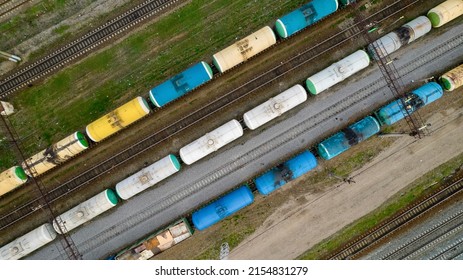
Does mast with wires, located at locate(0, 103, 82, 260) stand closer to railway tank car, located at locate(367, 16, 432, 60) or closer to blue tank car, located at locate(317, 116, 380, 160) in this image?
blue tank car, located at locate(317, 116, 380, 160)

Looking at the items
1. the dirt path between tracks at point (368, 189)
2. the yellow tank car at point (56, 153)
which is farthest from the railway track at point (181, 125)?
the dirt path between tracks at point (368, 189)

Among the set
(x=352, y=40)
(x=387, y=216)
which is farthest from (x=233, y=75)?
(x=387, y=216)

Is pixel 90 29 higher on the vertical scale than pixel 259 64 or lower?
higher

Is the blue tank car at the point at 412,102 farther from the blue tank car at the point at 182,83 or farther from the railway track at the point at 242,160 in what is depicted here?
the blue tank car at the point at 182,83

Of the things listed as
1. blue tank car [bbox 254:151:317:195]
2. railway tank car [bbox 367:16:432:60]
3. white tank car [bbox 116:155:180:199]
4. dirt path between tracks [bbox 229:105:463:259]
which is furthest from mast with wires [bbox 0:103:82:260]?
railway tank car [bbox 367:16:432:60]

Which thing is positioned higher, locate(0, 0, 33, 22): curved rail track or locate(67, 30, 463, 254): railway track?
locate(0, 0, 33, 22): curved rail track
